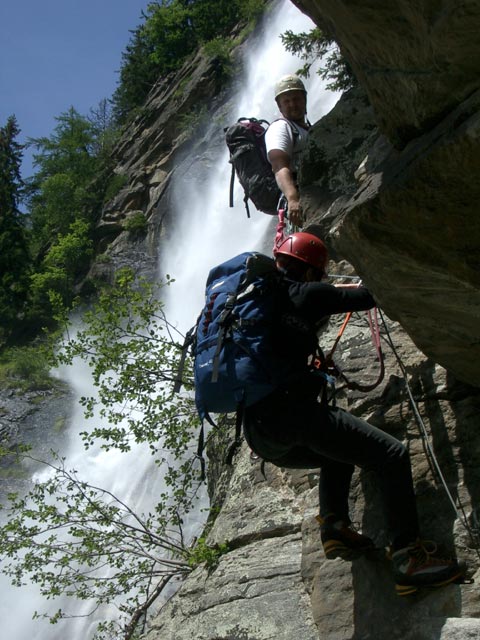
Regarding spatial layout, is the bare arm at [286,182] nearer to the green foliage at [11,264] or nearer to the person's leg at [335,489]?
the person's leg at [335,489]

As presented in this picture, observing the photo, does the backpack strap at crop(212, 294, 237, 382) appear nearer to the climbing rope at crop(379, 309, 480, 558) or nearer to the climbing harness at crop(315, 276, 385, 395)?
the climbing harness at crop(315, 276, 385, 395)

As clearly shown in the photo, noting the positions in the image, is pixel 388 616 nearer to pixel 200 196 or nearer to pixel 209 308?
pixel 209 308

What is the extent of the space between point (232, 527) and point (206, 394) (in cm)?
190

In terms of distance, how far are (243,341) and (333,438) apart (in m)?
0.74

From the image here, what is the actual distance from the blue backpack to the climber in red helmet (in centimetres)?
8

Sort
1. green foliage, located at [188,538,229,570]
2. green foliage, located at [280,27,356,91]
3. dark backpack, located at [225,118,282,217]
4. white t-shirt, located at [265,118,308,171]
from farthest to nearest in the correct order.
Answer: green foliage, located at [280,27,356,91]
dark backpack, located at [225,118,282,217]
white t-shirt, located at [265,118,308,171]
green foliage, located at [188,538,229,570]

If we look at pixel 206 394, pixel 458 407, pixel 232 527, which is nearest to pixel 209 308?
pixel 206 394

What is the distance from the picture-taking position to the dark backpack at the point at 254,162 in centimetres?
663

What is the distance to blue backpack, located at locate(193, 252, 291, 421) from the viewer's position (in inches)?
160

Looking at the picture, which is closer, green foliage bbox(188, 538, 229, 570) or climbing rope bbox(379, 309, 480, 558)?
climbing rope bbox(379, 309, 480, 558)

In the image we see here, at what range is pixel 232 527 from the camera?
5715mm

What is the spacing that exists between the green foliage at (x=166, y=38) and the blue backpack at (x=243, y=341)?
37530 millimetres

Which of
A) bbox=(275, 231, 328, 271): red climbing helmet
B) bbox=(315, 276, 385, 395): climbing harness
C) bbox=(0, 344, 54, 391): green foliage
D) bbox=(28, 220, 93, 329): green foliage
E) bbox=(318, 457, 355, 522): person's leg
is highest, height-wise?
bbox=(28, 220, 93, 329): green foliage

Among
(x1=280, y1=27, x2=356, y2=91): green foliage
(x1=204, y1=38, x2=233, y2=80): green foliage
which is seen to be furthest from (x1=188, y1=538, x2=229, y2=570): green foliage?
(x1=204, y1=38, x2=233, y2=80): green foliage
